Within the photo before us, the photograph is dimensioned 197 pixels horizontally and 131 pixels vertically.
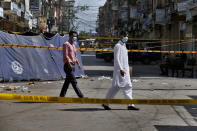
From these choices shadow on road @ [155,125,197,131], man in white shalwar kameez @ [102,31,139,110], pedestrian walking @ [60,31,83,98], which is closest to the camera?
shadow on road @ [155,125,197,131]

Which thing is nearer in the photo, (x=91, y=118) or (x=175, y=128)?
(x=175, y=128)

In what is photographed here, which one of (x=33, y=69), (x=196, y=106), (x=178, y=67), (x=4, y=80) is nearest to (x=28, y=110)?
(x=196, y=106)

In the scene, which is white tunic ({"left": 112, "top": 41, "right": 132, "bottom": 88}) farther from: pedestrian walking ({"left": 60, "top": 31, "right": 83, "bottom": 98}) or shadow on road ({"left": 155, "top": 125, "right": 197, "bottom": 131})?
shadow on road ({"left": 155, "top": 125, "right": 197, "bottom": 131})

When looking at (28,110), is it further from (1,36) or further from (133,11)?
(133,11)

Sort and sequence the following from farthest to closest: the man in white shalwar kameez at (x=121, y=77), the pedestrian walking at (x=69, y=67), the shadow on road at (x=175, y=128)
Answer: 1. the pedestrian walking at (x=69, y=67)
2. the man in white shalwar kameez at (x=121, y=77)
3. the shadow on road at (x=175, y=128)

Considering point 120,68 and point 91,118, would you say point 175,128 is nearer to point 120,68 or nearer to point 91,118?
point 91,118

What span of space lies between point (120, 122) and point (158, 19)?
34.7m

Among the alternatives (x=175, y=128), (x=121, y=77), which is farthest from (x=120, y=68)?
(x=175, y=128)

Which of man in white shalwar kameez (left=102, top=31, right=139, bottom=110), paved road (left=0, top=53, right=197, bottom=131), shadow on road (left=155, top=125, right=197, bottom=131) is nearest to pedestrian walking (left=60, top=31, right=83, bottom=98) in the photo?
paved road (left=0, top=53, right=197, bottom=131)

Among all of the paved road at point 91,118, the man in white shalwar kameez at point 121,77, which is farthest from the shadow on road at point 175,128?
the man in white shalwar kameez at point 121,77

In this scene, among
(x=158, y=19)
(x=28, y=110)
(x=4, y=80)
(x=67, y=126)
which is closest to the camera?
(x=67, y=126)

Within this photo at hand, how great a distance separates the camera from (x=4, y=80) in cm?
1541

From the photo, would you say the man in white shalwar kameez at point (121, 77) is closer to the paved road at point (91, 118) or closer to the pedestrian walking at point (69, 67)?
the paved road at point (91, 118)

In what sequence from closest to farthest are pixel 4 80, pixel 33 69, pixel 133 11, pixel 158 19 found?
pixel 4 80 < pixel 33 69 < pixel 158 19 < pixel 133 11
